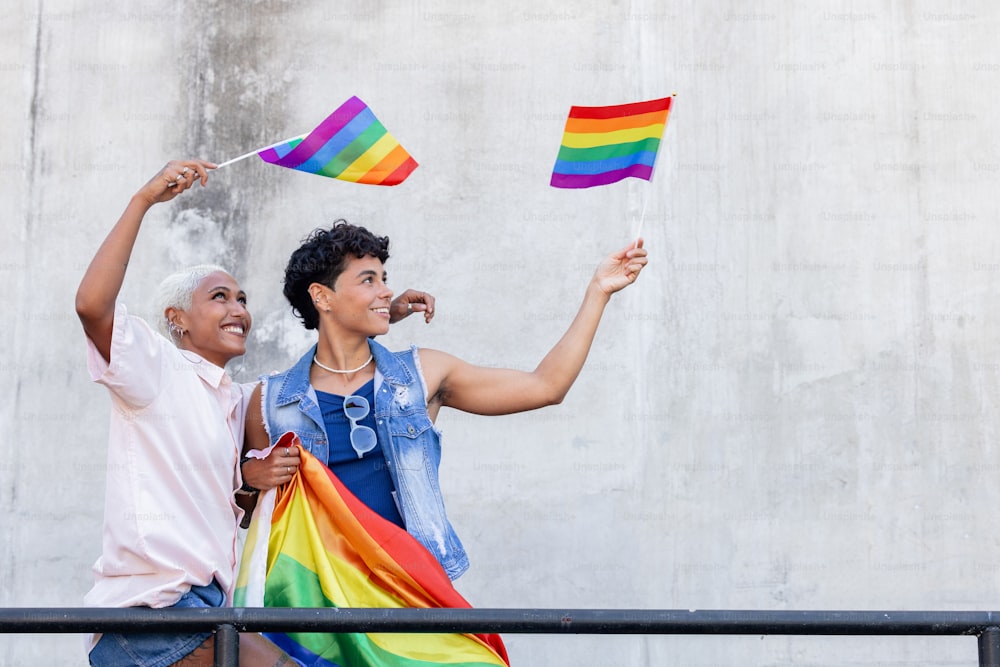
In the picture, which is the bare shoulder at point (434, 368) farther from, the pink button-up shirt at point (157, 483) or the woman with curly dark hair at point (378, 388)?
the pink button-up shirt at point (157, 483)

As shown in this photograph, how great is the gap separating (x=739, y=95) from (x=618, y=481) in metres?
1.81

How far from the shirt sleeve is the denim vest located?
0.52 metres

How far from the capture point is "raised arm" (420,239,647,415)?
3359mm

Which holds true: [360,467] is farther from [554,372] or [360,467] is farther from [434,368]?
[554,372]

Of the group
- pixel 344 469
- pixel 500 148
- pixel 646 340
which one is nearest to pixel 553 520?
pixel 646 340

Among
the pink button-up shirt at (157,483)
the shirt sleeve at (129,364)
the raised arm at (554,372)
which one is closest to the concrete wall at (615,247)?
the raised arm at (554,372)

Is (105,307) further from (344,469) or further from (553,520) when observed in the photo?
(553,520)

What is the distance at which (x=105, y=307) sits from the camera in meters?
2.76

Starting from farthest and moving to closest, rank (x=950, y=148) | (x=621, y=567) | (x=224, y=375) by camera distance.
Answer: (x=950, y=148) < (x=621, y=567) < (x=224, y=375)

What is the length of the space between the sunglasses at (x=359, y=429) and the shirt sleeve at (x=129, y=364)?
1.88 ft

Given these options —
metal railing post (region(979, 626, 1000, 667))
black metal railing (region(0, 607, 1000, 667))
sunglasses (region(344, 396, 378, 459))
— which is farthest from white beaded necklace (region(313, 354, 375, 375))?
metal railing post (region(979, 626, 1000, 667))

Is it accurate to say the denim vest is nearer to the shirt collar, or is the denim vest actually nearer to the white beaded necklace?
the white beaded necklace

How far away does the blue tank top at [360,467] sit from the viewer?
10.6 feet

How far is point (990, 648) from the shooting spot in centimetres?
229
